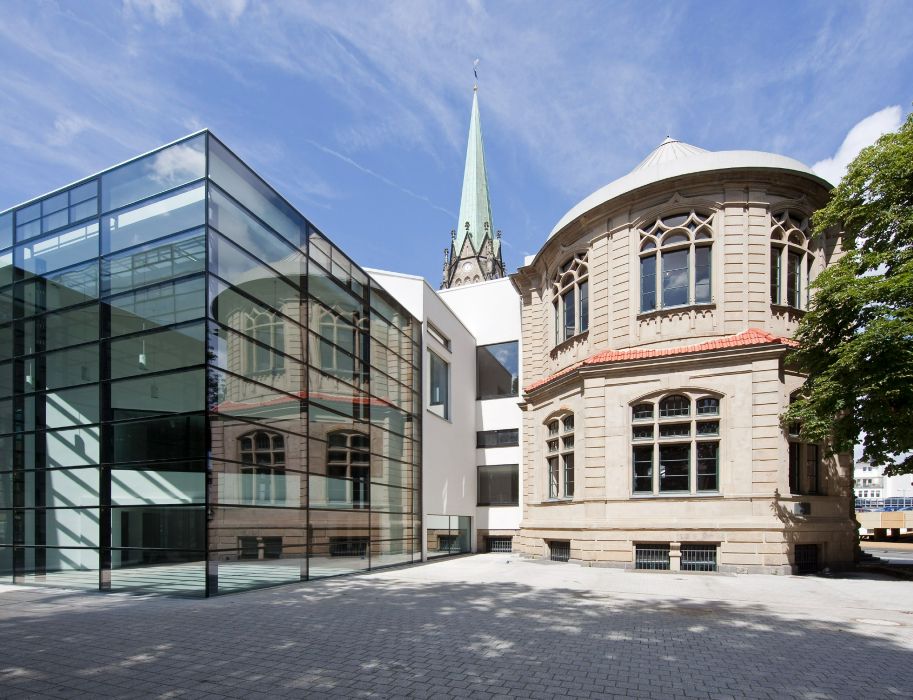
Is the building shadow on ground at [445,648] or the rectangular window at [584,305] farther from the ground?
the rectangular window at [584,305]

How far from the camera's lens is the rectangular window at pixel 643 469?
19.3 meters

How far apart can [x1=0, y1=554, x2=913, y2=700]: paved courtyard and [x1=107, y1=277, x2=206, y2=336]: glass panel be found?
6180mm

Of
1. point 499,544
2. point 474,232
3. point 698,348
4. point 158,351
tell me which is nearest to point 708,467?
point 698,348

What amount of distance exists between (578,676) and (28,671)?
6.68m

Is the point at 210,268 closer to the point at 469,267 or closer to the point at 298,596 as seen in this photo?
the point at 298,596

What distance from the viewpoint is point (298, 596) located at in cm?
1289

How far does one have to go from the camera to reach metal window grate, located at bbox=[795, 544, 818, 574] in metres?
17.9

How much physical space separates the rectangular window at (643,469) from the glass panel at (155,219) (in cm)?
1510

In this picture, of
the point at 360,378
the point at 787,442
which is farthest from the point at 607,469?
the point at 360,378

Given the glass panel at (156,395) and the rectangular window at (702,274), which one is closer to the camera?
the glass panel at (156,395)

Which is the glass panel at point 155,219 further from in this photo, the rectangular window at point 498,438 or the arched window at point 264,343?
the rectangular window at point 498,438

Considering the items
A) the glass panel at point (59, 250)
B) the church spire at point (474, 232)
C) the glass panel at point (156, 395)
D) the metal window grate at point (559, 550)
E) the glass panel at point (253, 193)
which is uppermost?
the church spire at point (474, 232)

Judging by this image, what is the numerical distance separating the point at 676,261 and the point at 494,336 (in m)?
11.6

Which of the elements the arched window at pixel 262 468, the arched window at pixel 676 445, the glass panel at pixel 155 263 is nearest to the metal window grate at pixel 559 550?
the arched window at pixel 676 445
